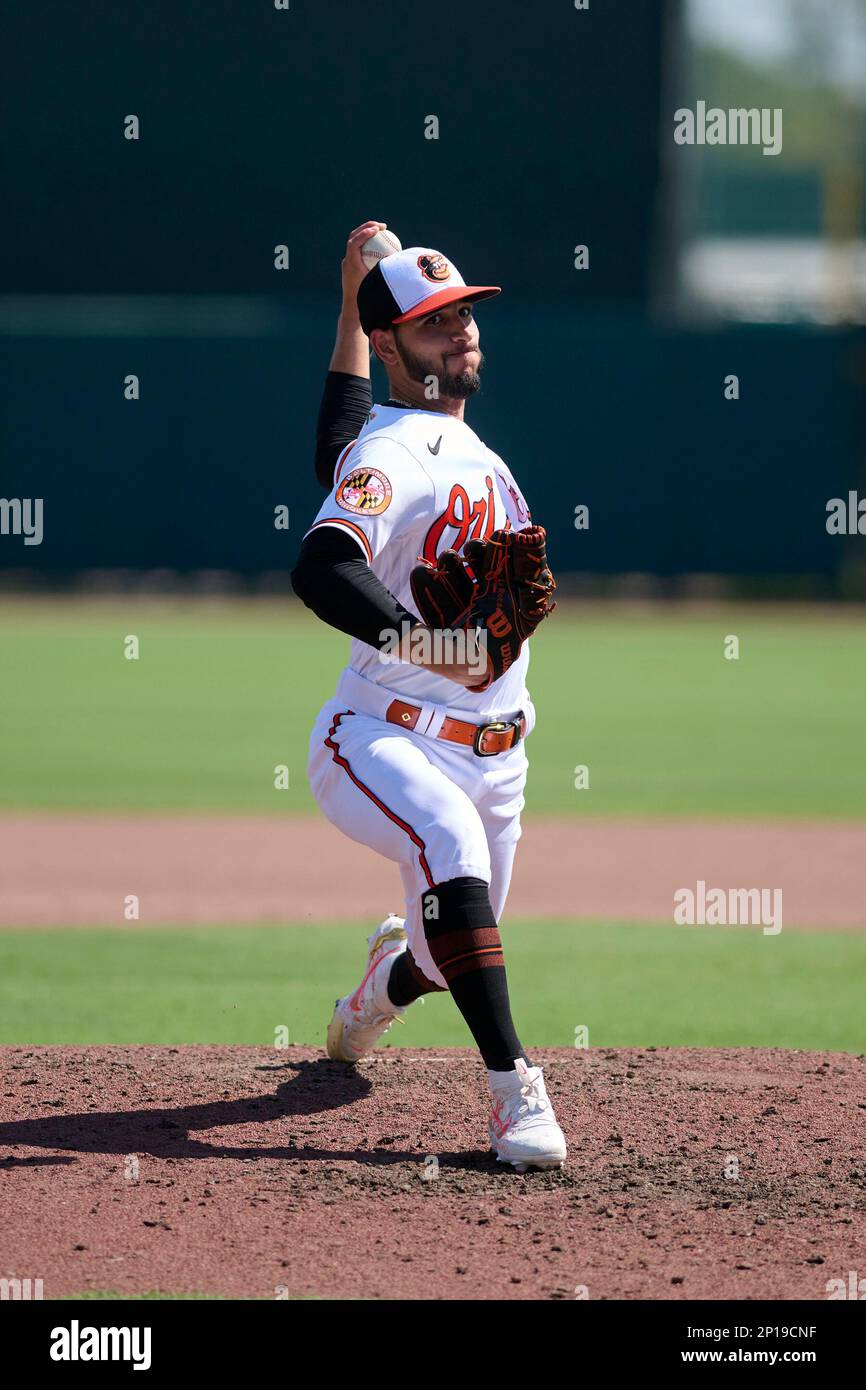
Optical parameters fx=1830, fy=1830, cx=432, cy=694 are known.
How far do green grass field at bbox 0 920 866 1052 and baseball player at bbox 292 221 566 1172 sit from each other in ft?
4.48

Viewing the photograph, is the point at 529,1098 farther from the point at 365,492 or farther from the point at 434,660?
the point at 365,492

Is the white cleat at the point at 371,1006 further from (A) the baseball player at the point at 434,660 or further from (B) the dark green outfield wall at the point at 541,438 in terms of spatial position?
(B) the dark green outfield wall at the point at 541,438

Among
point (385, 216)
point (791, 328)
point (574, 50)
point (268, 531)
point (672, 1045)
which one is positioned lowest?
point (672, 1045)

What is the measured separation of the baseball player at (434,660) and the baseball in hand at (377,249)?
0.29m

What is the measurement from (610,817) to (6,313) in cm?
1584

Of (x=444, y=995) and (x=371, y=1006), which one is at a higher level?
(x=371, y=1006)

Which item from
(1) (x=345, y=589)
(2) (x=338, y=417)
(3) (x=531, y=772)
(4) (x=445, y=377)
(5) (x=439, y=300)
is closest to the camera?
(1) (x=345, y=589)

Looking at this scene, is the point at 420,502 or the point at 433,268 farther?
the point at 433,268

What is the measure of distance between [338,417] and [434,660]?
1201mm

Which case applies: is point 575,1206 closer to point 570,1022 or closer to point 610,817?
point 570,1022

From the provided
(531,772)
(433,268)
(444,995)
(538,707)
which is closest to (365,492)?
(433,268)

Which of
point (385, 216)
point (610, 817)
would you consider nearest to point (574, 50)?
point (385, 216)

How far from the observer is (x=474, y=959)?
434cm

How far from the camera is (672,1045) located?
19.9 feet
